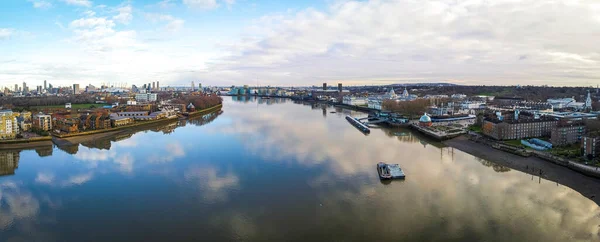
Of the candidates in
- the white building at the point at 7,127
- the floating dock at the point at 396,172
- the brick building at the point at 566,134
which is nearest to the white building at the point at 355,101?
the brick building at the point at 566,134

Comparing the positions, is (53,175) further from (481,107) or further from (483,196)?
(481,107)

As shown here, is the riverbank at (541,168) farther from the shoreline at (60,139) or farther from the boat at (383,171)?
the shoreline at (60,139)

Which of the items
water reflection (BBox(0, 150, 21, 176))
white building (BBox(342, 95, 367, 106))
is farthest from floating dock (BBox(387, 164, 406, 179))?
A: white building (BBox(342, 95, 367, 106))

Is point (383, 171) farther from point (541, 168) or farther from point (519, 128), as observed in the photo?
point (519, 128)

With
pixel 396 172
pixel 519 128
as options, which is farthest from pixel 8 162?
pixel 519 128

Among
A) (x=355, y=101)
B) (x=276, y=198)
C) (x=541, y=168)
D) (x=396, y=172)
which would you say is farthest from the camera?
(x=355, y=101)

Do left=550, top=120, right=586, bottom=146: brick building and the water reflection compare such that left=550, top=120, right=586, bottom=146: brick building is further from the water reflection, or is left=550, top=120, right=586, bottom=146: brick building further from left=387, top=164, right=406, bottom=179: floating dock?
the water reflection

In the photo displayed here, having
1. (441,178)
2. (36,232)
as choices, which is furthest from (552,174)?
(36,232)
